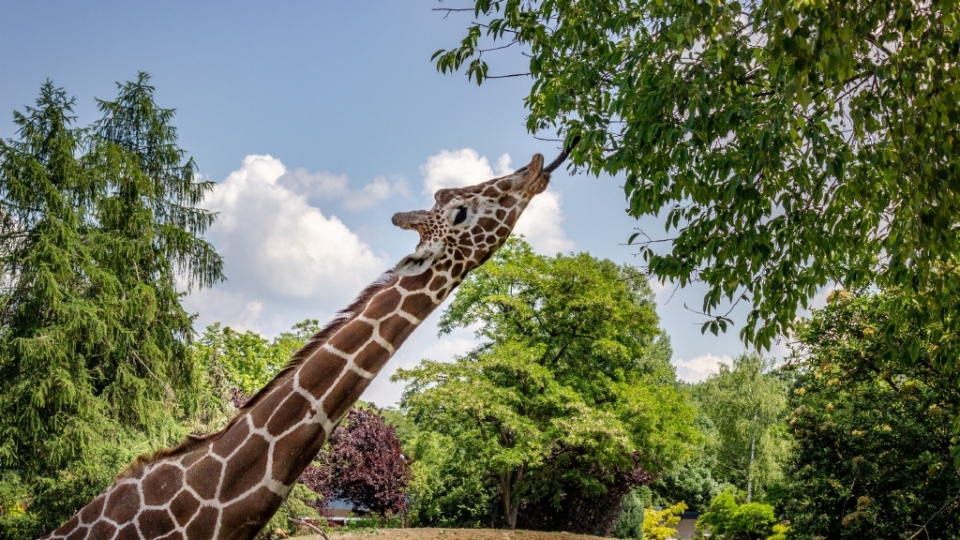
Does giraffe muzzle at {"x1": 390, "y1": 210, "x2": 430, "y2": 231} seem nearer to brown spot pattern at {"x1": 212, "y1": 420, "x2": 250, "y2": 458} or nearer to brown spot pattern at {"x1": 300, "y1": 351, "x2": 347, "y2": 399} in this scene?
brown spot pattern at {"x1": 300, "y1": 351, "x2": 347, "y2": 399}

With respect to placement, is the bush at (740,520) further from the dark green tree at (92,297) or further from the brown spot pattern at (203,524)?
the brown spot pattern at (203,524)

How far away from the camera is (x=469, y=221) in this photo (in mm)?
3736

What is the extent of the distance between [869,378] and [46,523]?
12.4 m

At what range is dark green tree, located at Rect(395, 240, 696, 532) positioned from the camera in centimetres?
1786

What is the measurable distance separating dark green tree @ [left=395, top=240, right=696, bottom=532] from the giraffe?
14.0 metres

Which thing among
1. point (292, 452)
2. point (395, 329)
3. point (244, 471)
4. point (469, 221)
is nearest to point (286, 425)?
point (292, 452)

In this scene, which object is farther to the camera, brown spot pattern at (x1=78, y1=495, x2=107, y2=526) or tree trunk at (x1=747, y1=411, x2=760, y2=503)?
tree trunk at (x1=747, y1=411, x2=760, y2=503)

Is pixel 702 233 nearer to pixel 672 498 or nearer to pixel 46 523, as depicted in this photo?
pixel 46 523

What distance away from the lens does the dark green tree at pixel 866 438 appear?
1011 cm

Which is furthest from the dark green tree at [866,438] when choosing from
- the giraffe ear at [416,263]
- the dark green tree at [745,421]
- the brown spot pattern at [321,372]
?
the dark green tree at [745,421]

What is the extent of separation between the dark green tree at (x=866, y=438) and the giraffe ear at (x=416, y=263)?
7.71 metres

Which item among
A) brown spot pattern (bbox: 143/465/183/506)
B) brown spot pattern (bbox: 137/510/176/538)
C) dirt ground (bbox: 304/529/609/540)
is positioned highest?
dirt ground (bbox: 304/529/609/540)

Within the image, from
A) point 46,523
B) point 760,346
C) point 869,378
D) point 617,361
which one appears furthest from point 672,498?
point 760,346

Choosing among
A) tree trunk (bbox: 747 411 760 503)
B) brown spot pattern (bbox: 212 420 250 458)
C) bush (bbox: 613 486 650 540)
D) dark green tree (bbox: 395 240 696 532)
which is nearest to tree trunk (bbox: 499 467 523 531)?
dark green tree (bbox: 395 240 696 532)
